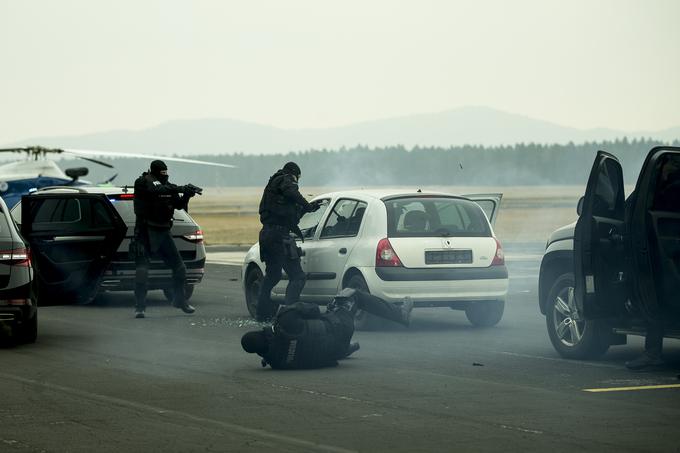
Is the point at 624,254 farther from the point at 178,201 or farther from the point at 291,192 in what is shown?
the point at 178,201

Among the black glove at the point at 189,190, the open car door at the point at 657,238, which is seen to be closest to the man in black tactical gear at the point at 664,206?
the open car door at the point at 657,238

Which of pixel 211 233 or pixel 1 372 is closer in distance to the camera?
pixel 1 372

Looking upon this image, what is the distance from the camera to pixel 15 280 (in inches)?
514

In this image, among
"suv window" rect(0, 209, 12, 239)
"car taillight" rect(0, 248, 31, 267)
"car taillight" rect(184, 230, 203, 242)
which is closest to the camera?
"car taillight" rect(0, 248, 31, 267)

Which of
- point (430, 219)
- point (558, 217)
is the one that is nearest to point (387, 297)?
point (430, 219)

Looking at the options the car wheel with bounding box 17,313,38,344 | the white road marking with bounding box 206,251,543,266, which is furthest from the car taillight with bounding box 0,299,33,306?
the white road marking with bounding box 206,251,543,266

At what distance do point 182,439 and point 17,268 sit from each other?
5.49m

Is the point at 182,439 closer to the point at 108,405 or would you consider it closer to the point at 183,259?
the point at 108,405

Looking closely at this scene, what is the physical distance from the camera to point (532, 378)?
36.1ft

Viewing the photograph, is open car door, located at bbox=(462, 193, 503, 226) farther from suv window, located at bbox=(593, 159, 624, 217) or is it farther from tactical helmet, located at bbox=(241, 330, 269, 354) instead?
tactical helmet, located at bbox=(241, 330, 269, 354)

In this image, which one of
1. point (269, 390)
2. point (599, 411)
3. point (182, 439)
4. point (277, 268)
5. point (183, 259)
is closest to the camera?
point (182, 439)

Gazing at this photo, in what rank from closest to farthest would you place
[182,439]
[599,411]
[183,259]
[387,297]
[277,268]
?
[182,439]
[599,411]
[387,297]
[277,268]
[183,259]

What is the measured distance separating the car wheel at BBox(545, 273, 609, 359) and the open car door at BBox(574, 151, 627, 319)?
0.53 metres

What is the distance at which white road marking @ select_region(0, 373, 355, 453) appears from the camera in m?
7.99
